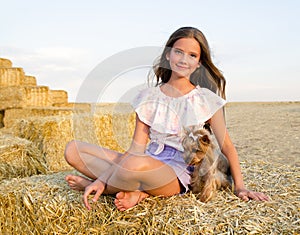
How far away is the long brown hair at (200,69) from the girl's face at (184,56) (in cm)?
3

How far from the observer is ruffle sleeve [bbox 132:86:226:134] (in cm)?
215

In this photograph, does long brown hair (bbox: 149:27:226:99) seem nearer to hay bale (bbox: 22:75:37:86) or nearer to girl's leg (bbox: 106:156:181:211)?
girl's leg (bbox: 106:156:181:211)

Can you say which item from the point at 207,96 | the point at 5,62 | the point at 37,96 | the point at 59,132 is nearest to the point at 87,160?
the point at 207,96

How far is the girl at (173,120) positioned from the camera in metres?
1.99

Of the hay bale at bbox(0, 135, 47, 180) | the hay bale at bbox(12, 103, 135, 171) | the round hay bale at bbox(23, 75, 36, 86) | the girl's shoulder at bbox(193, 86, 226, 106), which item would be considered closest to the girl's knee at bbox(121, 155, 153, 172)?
the girl's shoulder at bbox(193, 86, 226, 106)

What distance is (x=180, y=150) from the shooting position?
2.05 metres

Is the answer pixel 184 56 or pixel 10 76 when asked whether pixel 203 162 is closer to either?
pixel 184 56

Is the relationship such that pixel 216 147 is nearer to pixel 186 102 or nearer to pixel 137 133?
pixel 186 102

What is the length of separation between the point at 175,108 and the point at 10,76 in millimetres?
6680

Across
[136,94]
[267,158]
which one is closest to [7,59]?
[267,158]

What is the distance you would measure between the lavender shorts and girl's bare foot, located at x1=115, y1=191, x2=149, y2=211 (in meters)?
0.26

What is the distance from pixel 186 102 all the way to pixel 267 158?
2.89m

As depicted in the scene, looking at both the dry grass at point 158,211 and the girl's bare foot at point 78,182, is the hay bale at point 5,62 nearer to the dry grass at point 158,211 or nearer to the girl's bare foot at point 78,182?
the dry grass at point 158,211

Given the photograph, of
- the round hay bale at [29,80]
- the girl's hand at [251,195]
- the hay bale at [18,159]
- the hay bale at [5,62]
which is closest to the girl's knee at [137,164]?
the girl's hand at [251,195]
